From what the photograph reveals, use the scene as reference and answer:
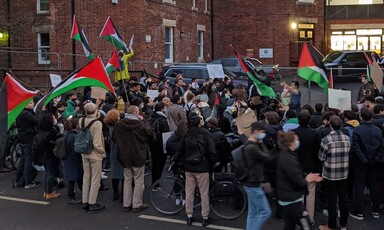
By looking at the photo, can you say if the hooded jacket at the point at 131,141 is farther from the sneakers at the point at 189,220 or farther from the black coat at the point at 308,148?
the black coat at the point at 308,148

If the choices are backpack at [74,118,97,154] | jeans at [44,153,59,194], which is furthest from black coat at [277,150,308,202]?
jeans at [44,153,59,194]

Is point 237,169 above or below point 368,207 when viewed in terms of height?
above

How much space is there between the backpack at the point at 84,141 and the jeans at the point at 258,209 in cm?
317

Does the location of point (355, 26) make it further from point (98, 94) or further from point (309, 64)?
point (98, 94)

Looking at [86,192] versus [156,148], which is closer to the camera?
[86,192]

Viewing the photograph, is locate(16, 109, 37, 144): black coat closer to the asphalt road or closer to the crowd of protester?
the crowd of protester

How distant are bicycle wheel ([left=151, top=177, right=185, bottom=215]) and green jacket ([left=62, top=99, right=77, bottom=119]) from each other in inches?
147

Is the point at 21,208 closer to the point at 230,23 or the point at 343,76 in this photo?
the point at 343,76

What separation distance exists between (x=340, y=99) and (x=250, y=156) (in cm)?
450

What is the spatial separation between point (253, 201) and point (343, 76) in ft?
60.0

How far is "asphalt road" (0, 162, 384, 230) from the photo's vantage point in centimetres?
757

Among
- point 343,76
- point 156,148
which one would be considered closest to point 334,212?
point 156,148

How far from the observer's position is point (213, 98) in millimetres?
12227

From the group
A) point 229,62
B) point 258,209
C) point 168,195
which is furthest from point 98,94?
point 229,62
